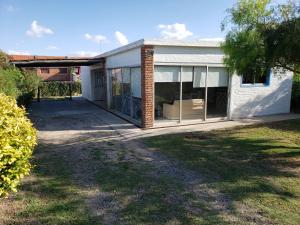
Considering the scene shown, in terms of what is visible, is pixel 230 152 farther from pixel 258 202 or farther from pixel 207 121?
pixel 207 121

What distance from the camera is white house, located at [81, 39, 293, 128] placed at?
1099cm

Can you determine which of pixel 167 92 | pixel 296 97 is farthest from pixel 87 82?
pixel 296 97

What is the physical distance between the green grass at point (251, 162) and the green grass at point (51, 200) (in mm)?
2525

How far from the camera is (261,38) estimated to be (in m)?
6.87

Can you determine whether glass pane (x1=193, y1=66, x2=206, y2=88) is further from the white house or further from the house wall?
the house wall

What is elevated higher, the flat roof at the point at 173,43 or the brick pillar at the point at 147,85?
the flat roof at the point at 173,43

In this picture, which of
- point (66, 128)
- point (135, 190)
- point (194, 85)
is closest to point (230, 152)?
point (135, 190)

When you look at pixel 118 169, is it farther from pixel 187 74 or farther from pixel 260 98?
pixel 260 98

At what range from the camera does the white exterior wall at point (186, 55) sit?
1094 centimetres

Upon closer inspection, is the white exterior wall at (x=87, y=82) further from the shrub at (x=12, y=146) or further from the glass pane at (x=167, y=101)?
the shrub at (x=12, y=146)

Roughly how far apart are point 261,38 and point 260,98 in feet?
24.2

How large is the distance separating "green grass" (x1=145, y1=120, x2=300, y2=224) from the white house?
2.00 meters

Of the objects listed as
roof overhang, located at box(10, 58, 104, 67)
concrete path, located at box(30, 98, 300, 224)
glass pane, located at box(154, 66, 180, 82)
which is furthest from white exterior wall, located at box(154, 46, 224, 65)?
roof overhang, located at box(10, 58, 104, 67)

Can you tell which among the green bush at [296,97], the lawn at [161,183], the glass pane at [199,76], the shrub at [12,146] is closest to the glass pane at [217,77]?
the glass pane at [199,76]
